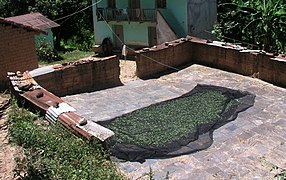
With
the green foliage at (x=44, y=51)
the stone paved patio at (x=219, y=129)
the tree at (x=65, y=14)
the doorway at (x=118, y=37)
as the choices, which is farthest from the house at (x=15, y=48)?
the tree at (x=65, y=14)

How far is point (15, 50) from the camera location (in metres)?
14.8

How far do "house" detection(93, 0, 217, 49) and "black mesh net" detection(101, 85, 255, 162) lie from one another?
28.0ft

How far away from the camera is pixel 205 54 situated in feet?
51.2

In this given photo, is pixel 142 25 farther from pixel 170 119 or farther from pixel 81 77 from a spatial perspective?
pixel 170 119

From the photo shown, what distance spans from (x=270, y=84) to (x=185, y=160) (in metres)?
6.32

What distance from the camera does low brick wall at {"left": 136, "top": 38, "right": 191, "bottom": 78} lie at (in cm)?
1459

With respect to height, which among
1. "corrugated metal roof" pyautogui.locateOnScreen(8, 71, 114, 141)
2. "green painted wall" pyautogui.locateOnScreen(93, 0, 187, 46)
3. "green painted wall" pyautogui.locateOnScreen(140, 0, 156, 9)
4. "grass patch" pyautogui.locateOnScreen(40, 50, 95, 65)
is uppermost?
"green painted wall" pyautogui.locateOnScreen(140, 0, 156, 9)

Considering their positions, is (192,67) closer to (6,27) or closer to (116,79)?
(116,79)

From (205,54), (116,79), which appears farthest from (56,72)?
(205,54)

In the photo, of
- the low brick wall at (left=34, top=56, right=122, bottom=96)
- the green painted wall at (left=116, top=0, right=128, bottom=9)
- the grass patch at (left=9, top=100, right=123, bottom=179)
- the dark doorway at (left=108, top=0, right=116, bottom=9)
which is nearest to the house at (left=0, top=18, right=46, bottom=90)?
the low brick wall at (left=34, top=56, right=122, bottom=96)

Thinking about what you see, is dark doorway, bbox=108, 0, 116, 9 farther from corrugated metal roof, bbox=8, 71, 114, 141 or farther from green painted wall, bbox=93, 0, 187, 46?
corrugated metal roof, bbox=8, 71, 114, 141

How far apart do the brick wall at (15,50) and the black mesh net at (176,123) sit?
6.23 m

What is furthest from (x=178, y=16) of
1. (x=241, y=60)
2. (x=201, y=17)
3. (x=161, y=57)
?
(x=241, y=60)

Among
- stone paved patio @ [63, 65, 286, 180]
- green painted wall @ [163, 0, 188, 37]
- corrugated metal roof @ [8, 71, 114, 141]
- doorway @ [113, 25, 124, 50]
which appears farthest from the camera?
doorway @ [113, 25, 124, 50]
